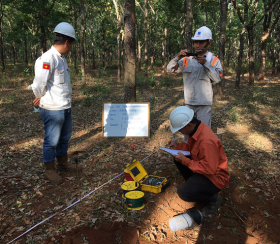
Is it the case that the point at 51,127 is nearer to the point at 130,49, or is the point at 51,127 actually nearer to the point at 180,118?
the point at 180,118

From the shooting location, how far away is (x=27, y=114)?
8453 mm

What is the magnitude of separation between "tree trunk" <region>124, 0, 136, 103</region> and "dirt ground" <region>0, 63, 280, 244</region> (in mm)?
1363

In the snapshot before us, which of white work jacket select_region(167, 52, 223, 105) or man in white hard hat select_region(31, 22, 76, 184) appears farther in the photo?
white work jacket select_region(167, 52, 223, 105)

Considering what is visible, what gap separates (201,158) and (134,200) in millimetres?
1128

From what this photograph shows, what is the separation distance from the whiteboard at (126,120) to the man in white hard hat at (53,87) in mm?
2119

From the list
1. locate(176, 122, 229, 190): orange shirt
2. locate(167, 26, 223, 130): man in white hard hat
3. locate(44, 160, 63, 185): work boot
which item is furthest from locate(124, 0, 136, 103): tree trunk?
locate(176, 122, 229, 190): orange shirt

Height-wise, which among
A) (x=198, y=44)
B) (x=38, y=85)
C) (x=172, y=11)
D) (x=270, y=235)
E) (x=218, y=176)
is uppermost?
(x=172, y=11)

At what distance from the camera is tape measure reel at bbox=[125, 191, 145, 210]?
3143 mm

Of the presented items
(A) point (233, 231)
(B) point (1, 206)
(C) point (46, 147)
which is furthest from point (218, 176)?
(B) point (1, 206)

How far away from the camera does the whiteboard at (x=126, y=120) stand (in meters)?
5.88

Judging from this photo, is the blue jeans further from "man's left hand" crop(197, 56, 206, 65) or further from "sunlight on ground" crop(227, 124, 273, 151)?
"sunlight on ground" crop(227, 124, 273, 151)

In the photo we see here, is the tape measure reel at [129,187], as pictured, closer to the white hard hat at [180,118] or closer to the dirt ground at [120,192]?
the dirt ground at [120,192]

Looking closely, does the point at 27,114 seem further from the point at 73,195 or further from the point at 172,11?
the point at 172,11

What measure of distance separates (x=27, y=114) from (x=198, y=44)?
713 cm
